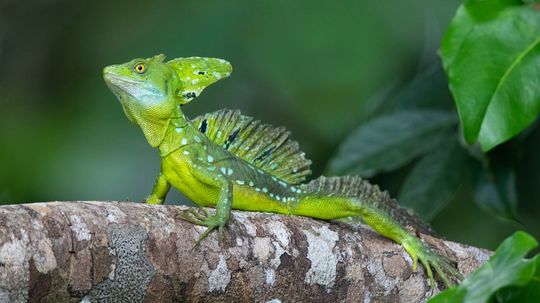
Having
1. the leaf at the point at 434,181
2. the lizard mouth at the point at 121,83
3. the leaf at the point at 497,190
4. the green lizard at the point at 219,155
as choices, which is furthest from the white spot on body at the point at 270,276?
the leaf at the point at 497,190

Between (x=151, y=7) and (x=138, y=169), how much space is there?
742 millimetres

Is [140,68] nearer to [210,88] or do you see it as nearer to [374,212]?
[374,212]

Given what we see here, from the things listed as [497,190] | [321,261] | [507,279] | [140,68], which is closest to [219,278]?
[321,261]

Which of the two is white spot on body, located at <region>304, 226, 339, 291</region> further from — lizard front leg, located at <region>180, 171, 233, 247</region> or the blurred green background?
the blurred green background

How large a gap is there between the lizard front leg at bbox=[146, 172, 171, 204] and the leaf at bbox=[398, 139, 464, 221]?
1.34 metres

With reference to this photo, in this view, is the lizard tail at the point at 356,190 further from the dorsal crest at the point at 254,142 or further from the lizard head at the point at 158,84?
the lizard head at the point at 158,84

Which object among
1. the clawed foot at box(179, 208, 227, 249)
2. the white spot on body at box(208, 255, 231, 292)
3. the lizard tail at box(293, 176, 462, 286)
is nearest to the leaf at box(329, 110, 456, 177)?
the lizard tail at box(293, 176, 462, 286)

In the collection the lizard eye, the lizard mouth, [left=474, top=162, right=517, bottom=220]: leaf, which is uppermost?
the lizard eye

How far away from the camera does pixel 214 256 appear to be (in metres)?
2.54

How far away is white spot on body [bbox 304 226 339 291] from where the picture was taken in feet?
8.87

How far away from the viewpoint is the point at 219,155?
327cm

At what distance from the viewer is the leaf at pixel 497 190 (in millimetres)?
4305

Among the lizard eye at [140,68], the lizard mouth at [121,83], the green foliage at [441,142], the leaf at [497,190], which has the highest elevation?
the lizard eye at [140,68]

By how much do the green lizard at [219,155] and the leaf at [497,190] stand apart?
→ 107 centimetres
